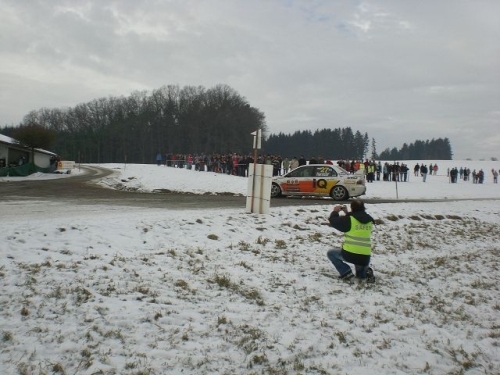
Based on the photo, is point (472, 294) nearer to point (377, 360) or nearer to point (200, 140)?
point (377, 360)

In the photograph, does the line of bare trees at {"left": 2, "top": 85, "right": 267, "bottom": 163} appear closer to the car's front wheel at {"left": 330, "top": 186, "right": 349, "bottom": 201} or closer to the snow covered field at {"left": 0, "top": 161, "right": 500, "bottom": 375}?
the car's front wheel at {"left": 330, "top": 186, "right": 349, "bottom": 201}

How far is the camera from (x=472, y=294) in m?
7.50

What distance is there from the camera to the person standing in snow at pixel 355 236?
721 centimetres

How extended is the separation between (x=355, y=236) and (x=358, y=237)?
57mm

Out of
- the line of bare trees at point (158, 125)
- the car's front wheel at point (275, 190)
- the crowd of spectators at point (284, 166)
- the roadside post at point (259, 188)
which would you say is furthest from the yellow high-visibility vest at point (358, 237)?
the line of bare trees at point (158, 125)

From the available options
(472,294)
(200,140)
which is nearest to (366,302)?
(472,294)

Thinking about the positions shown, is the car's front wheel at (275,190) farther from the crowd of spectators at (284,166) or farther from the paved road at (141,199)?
the crowd of spectators at (284,166)

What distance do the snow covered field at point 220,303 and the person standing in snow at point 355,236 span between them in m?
0.25

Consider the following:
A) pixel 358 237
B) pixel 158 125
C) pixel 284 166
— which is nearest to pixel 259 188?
pixel 358 237

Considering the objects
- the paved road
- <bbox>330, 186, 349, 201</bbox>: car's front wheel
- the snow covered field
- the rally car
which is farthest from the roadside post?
<bbox>330, 186, 349, 201</bbox>: car's front wheel

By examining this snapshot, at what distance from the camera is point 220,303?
5.94 m

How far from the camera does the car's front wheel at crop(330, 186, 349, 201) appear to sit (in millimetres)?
17269

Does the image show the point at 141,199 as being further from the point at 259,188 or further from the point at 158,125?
the point at 158,125

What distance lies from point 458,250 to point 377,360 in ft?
26.9
